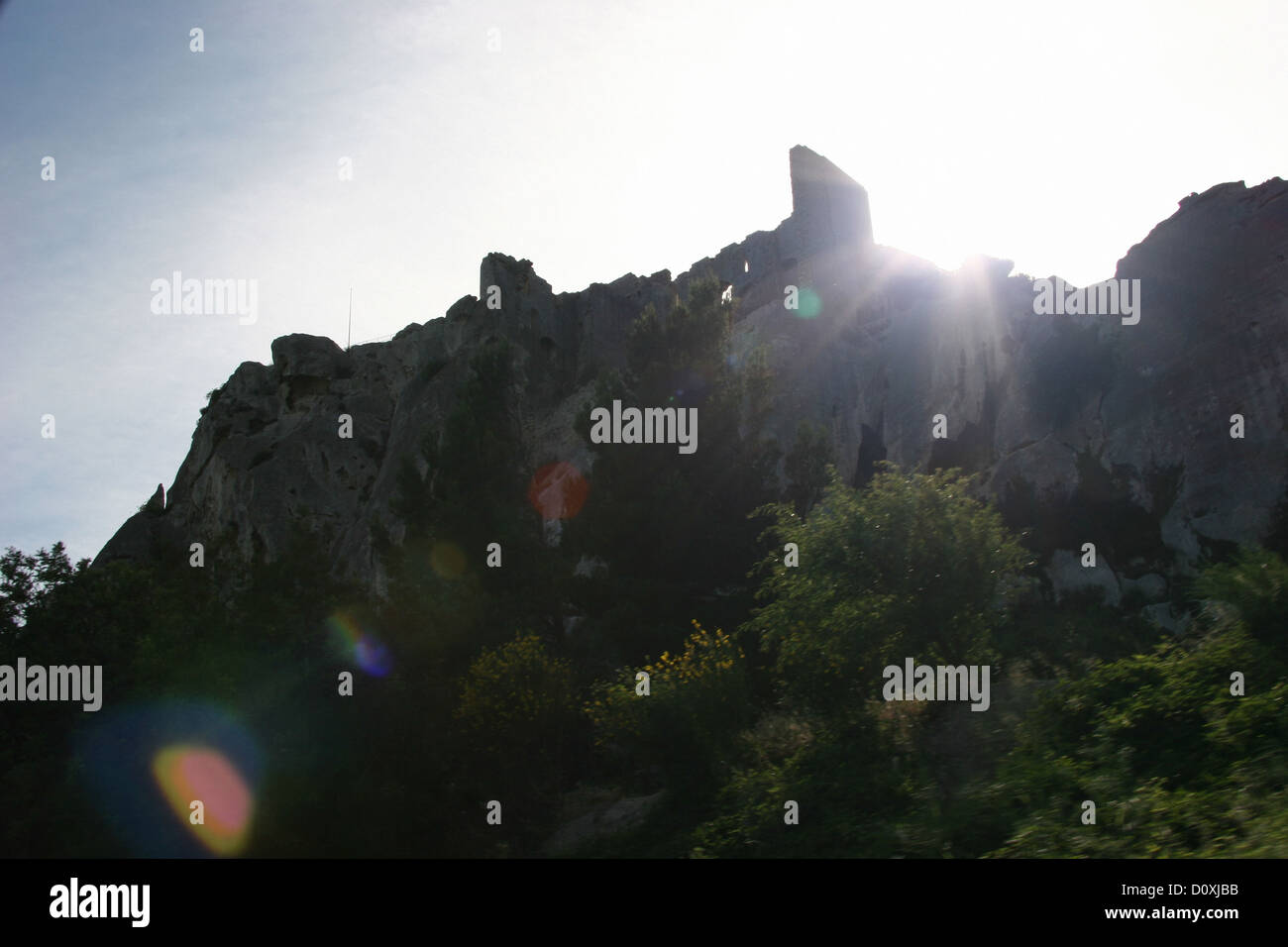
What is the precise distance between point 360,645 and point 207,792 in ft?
16.8

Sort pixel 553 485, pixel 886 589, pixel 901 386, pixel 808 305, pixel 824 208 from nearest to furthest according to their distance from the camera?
1. pixel 886 589
2. pixel 553 485
3. pixel 901 386
4. pixel 808 305
5. pixel 824 208

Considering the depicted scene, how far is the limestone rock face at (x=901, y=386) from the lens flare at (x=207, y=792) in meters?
8.15

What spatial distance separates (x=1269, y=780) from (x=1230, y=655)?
15.5 feet

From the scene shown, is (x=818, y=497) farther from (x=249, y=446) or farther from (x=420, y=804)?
(x=249, y=446)

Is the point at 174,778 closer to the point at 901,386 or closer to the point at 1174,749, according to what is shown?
the point at 1174,749

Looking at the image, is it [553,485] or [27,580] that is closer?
[27,580]

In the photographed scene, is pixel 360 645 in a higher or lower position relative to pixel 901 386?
lower

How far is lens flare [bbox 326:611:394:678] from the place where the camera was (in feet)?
68.8

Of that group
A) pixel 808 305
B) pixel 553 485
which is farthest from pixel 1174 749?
pixel 808 305

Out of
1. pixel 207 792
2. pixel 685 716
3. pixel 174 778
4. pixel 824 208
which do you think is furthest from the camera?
pixel 824 208

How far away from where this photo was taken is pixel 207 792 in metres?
17.2

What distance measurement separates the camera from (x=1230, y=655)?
46.4 ft
